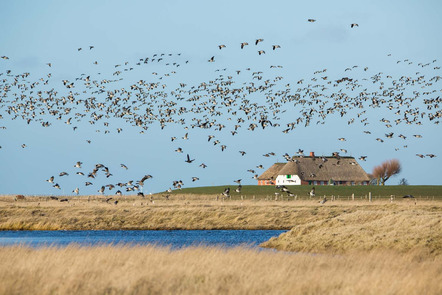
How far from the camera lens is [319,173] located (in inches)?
6457

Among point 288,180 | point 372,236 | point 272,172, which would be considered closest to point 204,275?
point 372,236

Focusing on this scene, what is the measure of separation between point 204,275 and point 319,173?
141 meters

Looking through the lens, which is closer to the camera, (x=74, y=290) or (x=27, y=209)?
(x=74, y=290)

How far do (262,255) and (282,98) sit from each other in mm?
38729

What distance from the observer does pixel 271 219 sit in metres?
78.3

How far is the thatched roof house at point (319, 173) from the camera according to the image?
6348 inches

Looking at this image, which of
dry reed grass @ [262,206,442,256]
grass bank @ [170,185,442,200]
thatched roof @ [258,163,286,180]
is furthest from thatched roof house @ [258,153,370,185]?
dry reed grass @ [262,206,442,256]

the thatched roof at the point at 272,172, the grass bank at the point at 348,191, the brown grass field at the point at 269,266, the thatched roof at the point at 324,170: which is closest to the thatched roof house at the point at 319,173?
the thatched roof at the point at 324,170

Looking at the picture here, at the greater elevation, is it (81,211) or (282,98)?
(282,98)

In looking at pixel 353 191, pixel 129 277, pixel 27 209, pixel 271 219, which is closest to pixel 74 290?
pixel 129 277

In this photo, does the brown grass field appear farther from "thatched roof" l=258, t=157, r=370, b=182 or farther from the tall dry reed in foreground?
"thatched roof" l=258, t=157, r=370, b=182

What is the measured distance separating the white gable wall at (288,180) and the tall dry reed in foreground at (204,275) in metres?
130

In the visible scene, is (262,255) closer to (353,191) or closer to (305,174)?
(353,191)

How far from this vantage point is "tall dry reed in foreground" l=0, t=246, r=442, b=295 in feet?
72.5
